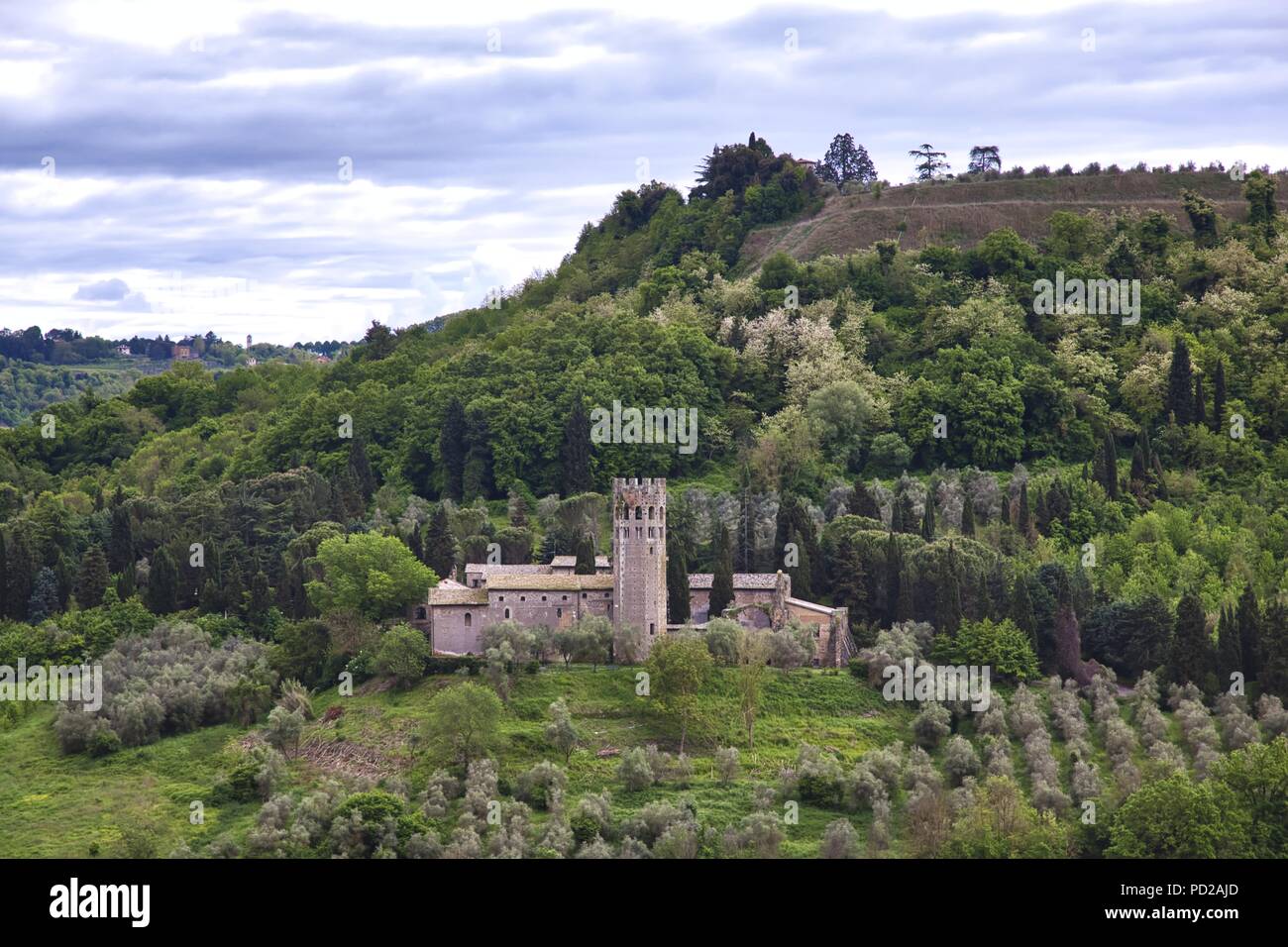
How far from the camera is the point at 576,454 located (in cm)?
10306

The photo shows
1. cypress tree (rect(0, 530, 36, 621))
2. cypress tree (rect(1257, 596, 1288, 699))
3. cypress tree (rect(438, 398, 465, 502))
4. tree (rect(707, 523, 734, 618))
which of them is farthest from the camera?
cypress tree (rect(438, 398, 465, 502))

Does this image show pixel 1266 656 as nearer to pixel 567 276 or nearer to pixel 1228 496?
pixel 1228 496

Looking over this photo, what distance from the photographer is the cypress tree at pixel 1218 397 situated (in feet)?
348

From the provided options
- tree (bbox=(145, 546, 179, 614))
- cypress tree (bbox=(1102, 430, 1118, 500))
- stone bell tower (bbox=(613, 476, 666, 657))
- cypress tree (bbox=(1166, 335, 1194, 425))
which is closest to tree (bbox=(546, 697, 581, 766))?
stone bell tower (bbox=(613, 476, 666, 657))

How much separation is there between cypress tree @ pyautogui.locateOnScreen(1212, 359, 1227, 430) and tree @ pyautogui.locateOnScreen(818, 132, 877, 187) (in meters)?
50.7

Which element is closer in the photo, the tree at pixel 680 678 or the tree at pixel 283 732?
the tree at pixel 680 678

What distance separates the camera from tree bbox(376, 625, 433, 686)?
7594cm

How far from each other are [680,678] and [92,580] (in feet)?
101

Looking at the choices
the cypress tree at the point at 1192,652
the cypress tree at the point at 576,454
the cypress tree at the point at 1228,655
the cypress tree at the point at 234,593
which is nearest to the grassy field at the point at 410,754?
the cypress tree at the point at 1192,652

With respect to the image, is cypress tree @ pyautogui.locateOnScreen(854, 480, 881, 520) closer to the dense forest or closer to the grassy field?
the dense forest

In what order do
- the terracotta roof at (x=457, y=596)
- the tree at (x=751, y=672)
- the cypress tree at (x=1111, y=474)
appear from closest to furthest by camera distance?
the tree at (x=751, y=672) → the terracotta roof at (x=457, y=596) → the cypress tree at (x=1111, y=474)

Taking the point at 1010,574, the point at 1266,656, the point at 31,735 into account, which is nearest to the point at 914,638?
the point at 1010,574

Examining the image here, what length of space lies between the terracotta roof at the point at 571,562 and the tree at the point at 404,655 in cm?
923

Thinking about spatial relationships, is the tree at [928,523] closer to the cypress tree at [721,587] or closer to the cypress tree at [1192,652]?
the cypress tree at [721,587]
